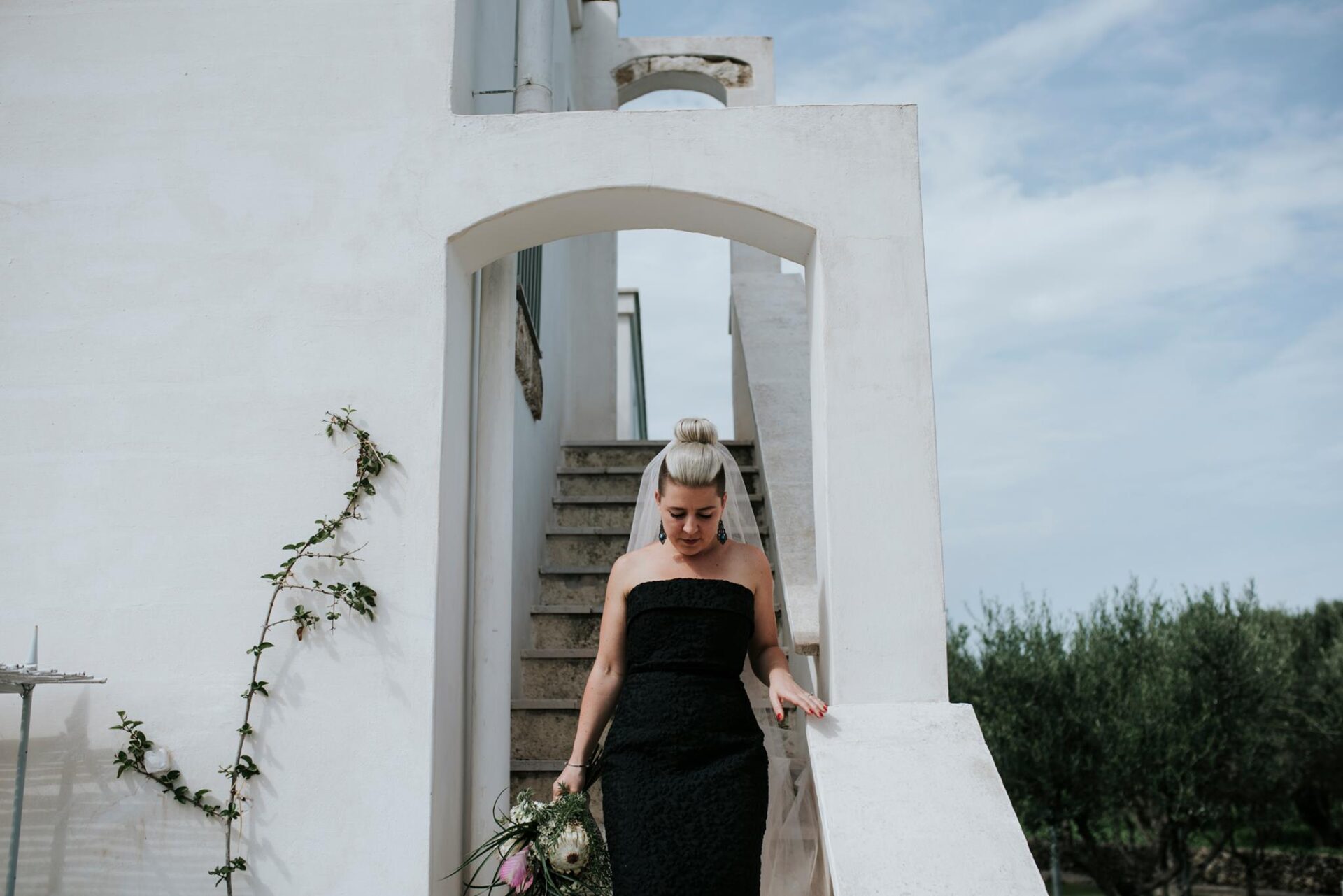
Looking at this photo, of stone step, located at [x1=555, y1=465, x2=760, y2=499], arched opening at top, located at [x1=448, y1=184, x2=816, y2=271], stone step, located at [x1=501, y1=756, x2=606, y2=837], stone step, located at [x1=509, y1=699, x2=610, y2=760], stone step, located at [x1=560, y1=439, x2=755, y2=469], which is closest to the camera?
arched opening at top, located at [x1=448, y1=184, x2=816, y2=271]

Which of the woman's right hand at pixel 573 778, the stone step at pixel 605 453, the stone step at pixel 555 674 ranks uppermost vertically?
the stone step at pixel 605 453

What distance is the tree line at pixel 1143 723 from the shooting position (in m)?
10.2

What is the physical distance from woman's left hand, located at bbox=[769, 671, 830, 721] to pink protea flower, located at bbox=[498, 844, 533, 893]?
29.5 inches

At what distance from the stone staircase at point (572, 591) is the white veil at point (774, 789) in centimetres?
13

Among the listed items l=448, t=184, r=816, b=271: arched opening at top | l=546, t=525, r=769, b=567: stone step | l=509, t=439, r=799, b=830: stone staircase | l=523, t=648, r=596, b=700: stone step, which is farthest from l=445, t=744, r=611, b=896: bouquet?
l=546, t=525, r=769, b=567: stone step

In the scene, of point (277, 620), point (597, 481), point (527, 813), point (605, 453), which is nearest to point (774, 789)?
point (527, 813)

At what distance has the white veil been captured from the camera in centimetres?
298

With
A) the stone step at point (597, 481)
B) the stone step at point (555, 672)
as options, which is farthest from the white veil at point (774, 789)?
the stone step at point (597, 481)

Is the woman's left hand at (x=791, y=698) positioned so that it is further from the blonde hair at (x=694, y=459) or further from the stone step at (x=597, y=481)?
the stone step at (x=597, y=481)

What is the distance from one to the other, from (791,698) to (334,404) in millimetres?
1570

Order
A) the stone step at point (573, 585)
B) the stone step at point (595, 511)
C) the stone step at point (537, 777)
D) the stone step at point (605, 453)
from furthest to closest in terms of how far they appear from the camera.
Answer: the stone step at point (605, 453), the stone step at point (595, 511), the stone step at point (573, 585), the stone step at point (537, 777)

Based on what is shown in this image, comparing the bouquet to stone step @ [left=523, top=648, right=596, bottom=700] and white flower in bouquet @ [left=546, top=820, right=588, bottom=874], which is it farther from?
stone step @ [left=523, top=648, right=596, bottom=700]

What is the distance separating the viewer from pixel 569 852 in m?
2.71

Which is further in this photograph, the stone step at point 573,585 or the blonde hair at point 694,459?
the stone step at point 573,585
